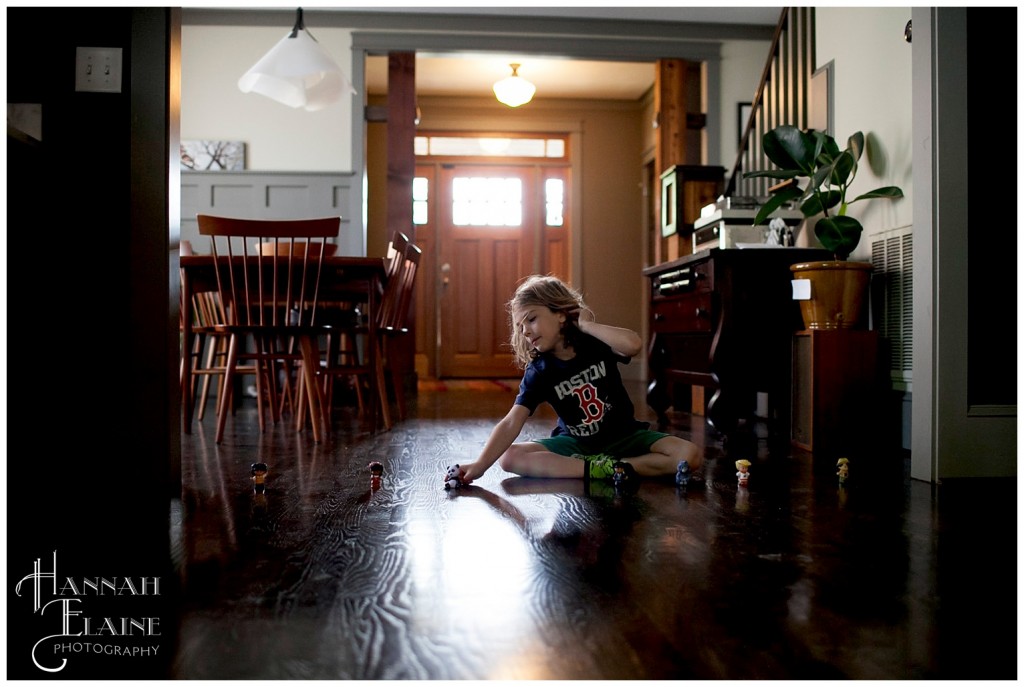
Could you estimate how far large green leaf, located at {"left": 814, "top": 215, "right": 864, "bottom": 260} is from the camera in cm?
308

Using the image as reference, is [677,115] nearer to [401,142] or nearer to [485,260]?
[401,142]

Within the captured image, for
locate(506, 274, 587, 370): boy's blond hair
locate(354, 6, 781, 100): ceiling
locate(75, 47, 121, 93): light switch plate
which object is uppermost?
locate(354, 6, 781, 100): ceiling

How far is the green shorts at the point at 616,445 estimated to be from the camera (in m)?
2.26

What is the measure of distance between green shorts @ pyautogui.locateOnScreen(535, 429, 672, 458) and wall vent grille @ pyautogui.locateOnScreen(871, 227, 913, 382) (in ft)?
4.42

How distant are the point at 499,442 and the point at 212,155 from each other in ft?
14.4

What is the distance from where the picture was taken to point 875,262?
3.27 metres

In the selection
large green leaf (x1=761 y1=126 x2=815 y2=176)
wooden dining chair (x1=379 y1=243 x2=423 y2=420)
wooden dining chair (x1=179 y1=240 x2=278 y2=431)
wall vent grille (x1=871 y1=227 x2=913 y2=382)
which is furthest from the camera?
wooden dining chair (x1=379 y1=243 x2=423 y2=420)

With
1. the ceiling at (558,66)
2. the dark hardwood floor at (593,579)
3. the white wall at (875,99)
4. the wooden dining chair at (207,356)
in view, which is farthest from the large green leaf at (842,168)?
A: the ceiling at (558,66)

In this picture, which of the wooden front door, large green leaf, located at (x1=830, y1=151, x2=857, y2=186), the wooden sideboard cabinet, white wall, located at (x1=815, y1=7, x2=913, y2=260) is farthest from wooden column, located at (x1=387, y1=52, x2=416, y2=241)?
large green leaf, located at (x1=830, y1=151, x2=857, y2=186)

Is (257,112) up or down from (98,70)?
up

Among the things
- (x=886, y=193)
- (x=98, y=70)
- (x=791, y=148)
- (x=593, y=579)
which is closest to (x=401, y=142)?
Result: (x=791, y=148)

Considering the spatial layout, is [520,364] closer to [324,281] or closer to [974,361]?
[974,361]

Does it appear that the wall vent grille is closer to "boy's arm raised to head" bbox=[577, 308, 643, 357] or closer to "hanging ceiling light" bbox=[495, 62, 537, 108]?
"boy's arm raised to head" bbox=[577, 308, 643, 357]

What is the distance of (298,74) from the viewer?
3586 millimetres
